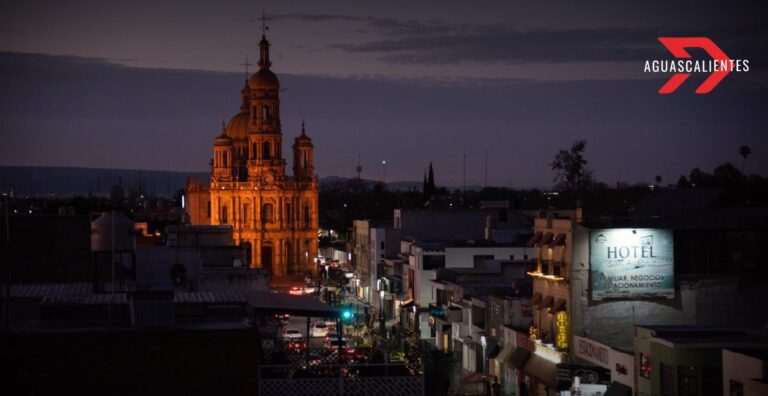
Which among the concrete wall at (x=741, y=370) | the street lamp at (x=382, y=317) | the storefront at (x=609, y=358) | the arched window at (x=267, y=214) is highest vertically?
the arched window at (x=267, y=214)

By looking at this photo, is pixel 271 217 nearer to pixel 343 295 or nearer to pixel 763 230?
pixel 343 295

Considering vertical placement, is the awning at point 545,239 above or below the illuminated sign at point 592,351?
above

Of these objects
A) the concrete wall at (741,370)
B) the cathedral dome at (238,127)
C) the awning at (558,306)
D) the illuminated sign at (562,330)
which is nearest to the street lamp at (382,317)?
the awning at (558,306)

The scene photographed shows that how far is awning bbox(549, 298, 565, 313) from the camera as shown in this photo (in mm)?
42316

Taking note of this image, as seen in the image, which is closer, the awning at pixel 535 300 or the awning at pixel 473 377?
the awning at pixel 535 300

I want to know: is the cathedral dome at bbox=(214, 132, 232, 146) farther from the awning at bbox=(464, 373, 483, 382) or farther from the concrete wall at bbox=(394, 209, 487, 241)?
the awning at bbox=(464, 373, 483, 382)

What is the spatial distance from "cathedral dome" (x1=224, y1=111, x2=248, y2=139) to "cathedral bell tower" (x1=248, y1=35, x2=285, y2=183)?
29.9 ft

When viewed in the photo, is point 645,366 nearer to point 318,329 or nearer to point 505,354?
point 505,354

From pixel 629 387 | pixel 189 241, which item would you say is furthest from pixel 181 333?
pixel 189 241

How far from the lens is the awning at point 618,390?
35.5 meters

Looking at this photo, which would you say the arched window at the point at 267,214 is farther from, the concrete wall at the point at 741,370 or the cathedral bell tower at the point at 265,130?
the concrete wall at the point at 741,370

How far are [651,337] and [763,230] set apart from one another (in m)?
11.7

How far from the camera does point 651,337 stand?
3303 centimetres

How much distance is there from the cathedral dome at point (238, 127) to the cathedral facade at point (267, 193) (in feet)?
24.6
